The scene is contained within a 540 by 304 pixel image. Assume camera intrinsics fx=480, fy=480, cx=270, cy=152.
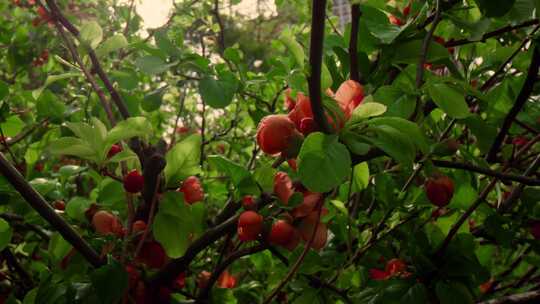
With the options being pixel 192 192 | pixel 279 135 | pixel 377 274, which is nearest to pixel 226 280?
pixel 377 274

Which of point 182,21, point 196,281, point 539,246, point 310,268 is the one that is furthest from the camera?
point 182,21

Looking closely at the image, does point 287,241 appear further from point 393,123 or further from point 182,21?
point 182,21

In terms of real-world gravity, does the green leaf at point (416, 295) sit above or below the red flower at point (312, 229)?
below

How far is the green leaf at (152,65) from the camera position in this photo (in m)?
0.74

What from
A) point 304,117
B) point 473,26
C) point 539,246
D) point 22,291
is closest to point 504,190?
point 539,246

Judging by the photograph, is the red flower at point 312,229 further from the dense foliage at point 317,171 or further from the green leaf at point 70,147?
the green leaf at point 70,147

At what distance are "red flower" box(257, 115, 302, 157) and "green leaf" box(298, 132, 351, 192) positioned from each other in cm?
7

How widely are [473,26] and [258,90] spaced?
64 cm

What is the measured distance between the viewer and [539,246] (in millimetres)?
880

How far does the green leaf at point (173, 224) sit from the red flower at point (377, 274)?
0.44 metres

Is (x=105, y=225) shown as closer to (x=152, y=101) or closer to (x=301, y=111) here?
(x=152, y=101)

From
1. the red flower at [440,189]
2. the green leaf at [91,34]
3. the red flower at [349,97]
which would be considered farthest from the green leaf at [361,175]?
the green leaf at [91,34]

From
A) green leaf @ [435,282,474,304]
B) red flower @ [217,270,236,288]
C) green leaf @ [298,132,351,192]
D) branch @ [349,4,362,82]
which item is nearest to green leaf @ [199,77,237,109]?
branch @ [349,4,362,82]

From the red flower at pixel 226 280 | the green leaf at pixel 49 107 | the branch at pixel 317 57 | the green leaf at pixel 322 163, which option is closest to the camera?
the branch at pixel 317 57
